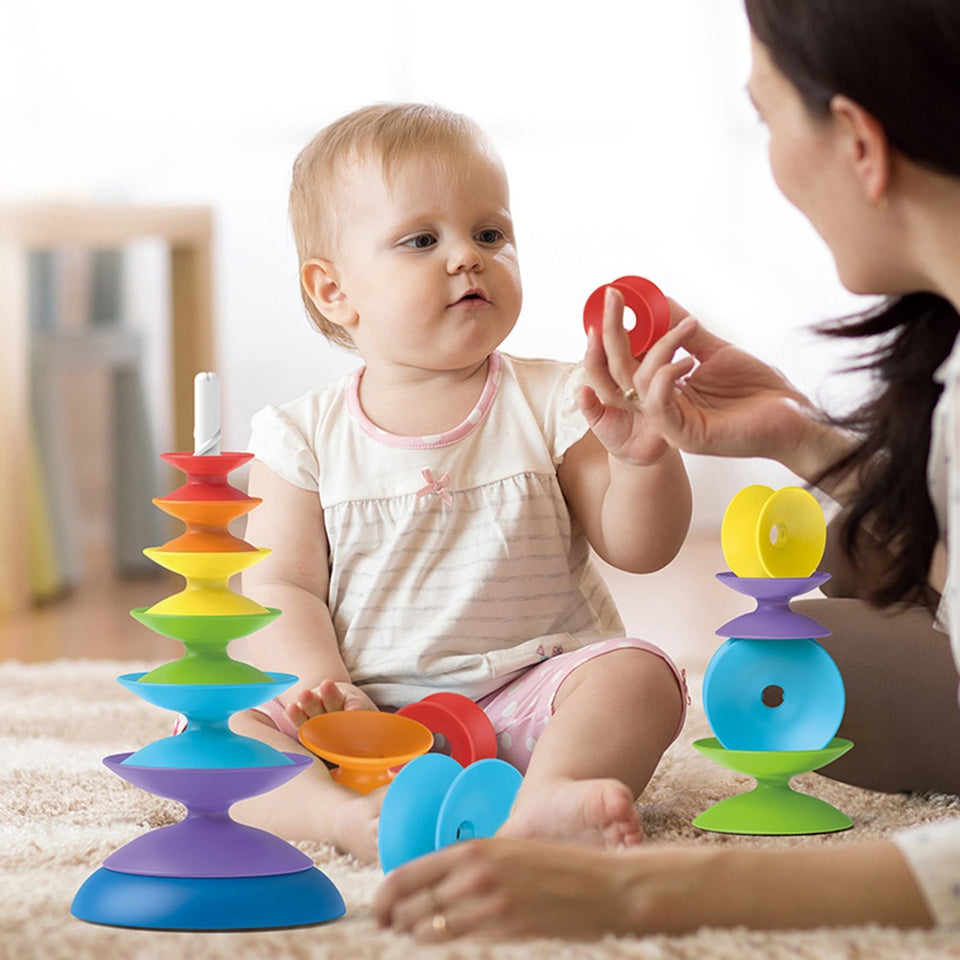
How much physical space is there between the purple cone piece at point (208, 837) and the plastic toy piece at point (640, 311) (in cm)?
37

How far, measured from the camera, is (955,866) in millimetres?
684

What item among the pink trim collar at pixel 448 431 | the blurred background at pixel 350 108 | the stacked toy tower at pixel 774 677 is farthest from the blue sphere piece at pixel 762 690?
the blurred background at pixel 350 108

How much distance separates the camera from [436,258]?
1.22 metres

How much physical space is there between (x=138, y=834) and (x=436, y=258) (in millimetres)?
531

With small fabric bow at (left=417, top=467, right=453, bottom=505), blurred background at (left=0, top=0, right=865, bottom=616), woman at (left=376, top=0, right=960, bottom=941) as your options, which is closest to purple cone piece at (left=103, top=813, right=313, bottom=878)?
woman at (left=376, top=0, right=960, bottom=941)

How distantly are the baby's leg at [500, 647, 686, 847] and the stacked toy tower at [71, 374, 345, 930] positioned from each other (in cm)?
15

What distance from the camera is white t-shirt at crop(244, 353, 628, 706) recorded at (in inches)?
47.3

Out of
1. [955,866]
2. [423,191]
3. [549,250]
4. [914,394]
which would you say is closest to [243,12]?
[549,250]

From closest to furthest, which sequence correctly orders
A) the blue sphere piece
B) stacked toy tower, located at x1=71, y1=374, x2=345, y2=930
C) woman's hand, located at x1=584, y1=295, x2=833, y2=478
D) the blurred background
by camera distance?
1. stacked toy tower, located at x1=71, y1=374, x2=345, y2=930
2. woman's hand, located at x1=584, y1=295, x2=833, y2=478
3. the blue sphere piece
4. the blurred background

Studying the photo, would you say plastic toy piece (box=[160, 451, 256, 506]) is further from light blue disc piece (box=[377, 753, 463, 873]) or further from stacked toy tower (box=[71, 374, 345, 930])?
light blue disc piece (box=[377, 753, 463, 873])

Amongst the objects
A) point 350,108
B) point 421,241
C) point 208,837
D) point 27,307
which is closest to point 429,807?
point 208,837

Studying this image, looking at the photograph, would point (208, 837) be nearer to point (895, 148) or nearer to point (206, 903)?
point (206, 903)

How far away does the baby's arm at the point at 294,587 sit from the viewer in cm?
117

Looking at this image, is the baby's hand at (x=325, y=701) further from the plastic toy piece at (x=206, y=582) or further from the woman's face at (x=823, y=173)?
the woman's face at (x=823, y=173)
